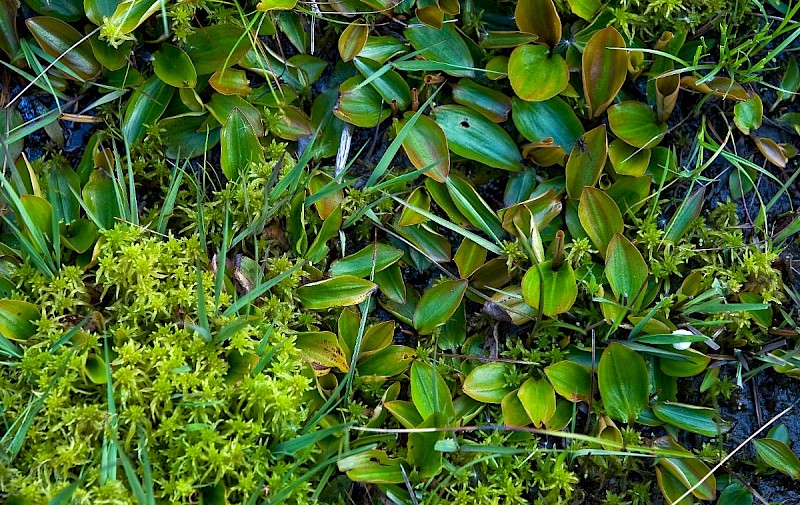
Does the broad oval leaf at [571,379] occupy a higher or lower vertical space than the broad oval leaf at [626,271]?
lower

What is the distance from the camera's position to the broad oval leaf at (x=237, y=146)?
1480 millimetres

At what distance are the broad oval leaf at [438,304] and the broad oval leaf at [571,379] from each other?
256mm

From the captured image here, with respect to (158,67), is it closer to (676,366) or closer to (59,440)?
(59,440)

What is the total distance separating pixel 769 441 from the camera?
1465mm

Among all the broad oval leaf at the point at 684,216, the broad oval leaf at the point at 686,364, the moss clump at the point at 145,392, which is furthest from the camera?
the broad oval leaf at the point at 684,216

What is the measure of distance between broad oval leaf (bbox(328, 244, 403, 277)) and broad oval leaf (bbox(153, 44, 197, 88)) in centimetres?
54

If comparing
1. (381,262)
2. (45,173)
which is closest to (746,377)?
(381,262)

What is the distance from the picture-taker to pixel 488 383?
1.46m

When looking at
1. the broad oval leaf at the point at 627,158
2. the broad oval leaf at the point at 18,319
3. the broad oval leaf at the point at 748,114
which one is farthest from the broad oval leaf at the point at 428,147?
the broad oval leaf at the point at 18,319

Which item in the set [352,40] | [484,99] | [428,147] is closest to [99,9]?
[352,40]

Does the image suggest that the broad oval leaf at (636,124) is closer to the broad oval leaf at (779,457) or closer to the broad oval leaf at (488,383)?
the broad oval leaf at (488,383)

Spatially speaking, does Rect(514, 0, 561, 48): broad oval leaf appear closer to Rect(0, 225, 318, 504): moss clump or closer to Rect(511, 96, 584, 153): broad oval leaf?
Rect(511, 96, 584, 153): broad oval leaf

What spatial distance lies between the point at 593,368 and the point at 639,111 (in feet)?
2.11

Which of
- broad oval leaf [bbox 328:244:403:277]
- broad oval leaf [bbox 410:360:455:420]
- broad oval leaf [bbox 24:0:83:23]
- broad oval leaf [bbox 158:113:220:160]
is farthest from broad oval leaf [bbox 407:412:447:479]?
broad oval leaf [bbox 24:0:83:23]
